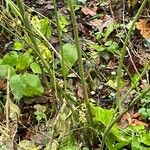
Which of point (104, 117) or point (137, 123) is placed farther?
point (137, 123)

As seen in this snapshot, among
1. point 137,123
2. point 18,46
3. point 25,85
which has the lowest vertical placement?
point 137,123

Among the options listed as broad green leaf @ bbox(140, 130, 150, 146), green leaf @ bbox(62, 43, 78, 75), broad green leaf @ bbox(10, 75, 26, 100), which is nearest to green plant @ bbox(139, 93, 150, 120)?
broad green leaf @ bbox(140, 130, 150, 146)

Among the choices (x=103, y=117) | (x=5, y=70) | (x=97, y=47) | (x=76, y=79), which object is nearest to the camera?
(x=103, y=117)

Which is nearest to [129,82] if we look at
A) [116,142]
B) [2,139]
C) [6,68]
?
[116,142]

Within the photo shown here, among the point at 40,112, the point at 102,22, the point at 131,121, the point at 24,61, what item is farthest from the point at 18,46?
the point at 131,121

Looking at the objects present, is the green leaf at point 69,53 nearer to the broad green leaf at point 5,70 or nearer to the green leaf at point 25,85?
the green leaf at point 25,85

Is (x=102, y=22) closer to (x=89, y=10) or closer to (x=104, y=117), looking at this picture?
(x=89, y=10)

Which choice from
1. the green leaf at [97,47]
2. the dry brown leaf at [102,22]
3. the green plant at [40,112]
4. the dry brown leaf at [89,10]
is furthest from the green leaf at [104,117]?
the dry brown leaf at [89,10]
